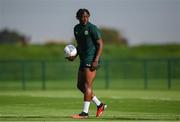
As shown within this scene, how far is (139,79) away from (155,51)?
20774 millimetres

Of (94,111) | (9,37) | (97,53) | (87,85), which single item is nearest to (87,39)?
(97,53)

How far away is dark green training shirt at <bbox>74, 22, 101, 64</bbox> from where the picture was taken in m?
19.3

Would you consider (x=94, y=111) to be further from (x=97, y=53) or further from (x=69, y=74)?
(x=69, y=74)

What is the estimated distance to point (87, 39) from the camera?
19.4 metres

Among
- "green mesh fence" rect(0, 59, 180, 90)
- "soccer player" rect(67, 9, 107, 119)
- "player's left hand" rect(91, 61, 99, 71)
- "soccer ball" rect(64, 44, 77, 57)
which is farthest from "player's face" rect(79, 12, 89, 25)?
"green mesh fence" rect(0, 59, 180, 90)

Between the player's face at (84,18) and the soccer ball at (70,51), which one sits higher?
the player's face at (84,18)

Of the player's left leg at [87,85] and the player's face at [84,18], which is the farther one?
the player's left leg at [87,85]

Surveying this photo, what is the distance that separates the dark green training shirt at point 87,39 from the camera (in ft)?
63.4

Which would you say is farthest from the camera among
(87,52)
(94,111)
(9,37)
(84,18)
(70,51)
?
(9,37)

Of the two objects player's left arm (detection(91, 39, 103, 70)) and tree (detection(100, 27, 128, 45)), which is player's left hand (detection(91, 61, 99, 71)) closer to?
player's left arm (detection(91, 39, 103, 70))

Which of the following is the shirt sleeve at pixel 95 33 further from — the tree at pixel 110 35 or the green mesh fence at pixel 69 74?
the tree at pixel 110 35

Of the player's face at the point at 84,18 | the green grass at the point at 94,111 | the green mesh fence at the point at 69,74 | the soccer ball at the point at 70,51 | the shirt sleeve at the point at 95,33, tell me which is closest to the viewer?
the green grass at the point at 94,111

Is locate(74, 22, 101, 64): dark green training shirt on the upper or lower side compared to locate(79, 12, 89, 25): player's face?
lower

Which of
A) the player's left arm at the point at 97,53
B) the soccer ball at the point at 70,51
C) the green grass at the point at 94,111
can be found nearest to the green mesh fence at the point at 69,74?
the green grass at the point at 94,111
